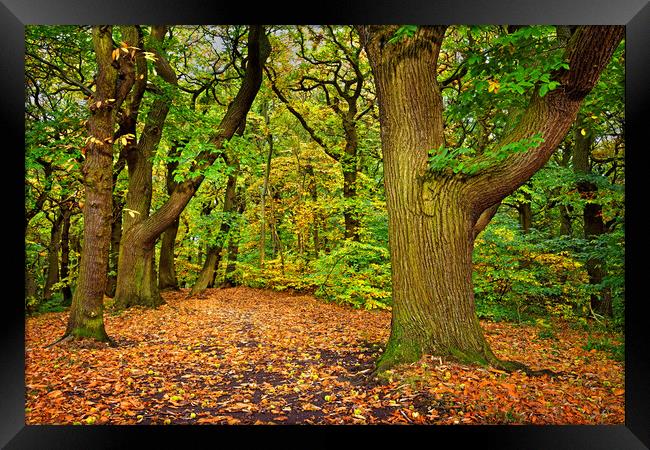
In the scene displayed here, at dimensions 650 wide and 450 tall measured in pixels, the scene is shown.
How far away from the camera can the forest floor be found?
113 inches

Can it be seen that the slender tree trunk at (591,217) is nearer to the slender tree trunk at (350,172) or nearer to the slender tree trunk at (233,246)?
the slender tree trunk at (350,172)

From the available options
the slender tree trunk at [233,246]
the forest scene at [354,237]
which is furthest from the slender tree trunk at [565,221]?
the slender tree trunk at [233,246]

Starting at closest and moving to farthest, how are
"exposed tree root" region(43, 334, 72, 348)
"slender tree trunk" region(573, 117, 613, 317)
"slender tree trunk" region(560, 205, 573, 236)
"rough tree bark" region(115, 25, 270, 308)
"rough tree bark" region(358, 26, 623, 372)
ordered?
"rough tree bark" region(358, 26, 623, 372), "exposed tree root" region(43, 334, 72, 348), "slender tree trunk" region(573, 117, 613, 317), "rough tree bark" region(115, 25, 270, 308), "slender tree trunk" region(560, 205, 573, 236)

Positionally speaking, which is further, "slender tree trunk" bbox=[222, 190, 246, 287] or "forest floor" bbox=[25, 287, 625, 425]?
"slender tree trunk" bbox=[222, 190, 246, 287]

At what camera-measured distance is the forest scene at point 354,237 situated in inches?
122

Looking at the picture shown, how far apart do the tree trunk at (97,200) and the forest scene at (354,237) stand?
0.02m

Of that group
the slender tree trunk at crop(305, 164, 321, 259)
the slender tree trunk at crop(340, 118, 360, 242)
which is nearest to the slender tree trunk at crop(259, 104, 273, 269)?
the slender tree trunk at crop(305, 164, 321, 259)

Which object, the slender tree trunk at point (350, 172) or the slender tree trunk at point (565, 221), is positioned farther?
the slender tree trunk at point (565, 221)

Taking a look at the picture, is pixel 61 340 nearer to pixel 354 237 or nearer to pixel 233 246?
pixel 354 237

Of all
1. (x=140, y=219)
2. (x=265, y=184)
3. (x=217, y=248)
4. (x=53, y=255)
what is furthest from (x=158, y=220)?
(x=265, y=184)

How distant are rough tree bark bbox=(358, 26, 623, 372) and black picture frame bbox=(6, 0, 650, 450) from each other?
0.45 meters

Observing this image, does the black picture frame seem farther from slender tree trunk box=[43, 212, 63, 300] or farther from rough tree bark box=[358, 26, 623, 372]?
slender tree trunk box=[43, 212, 63, 300]

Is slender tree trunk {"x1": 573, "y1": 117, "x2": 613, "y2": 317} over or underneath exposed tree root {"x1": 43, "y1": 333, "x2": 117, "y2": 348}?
over

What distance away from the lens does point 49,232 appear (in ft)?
35.2
